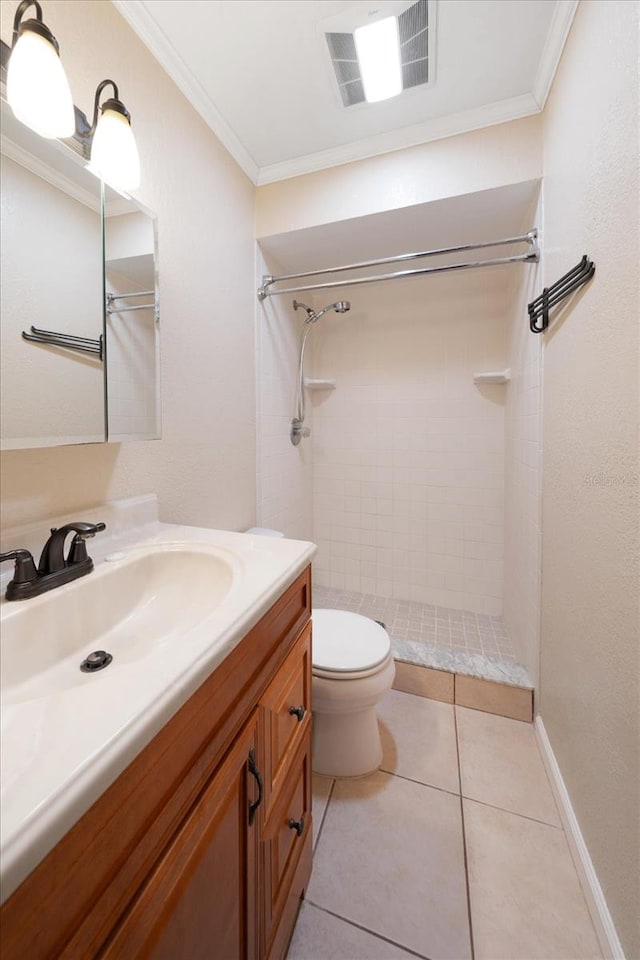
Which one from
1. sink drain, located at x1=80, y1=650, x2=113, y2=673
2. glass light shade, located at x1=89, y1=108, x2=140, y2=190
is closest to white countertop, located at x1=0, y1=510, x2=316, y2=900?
sink drain, located at x1=80, y1=650, x2=113, y2=673

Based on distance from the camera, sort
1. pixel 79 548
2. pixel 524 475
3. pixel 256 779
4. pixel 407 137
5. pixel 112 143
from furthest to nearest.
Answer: pixel 524 475, pixel 407 137, pixel 112 143, pixel 79 548, pixel 256 779

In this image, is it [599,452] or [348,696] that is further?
[348,696]

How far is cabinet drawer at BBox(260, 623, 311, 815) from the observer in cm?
69

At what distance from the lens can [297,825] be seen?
0.83 metres

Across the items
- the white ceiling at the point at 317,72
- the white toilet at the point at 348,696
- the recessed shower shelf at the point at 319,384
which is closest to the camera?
the white ceiling at the point at 317,72

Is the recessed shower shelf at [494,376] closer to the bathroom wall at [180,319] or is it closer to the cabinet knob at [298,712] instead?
the bathroom wall at [180,319]

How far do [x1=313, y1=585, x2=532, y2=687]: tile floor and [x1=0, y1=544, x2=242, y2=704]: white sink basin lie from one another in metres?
1.21

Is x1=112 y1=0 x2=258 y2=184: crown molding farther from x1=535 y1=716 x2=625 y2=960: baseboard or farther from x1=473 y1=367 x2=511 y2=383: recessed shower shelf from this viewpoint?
x1=535 y1=716 x2=625 y2=960: baseboard

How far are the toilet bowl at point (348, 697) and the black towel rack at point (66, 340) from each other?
112cm

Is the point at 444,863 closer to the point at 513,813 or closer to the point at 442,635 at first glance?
the point at 513,813

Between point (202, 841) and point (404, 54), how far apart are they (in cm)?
202

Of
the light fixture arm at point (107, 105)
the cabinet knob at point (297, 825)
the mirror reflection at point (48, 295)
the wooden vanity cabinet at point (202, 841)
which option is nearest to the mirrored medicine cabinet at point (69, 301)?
the mirror reflection at point (48, 295)

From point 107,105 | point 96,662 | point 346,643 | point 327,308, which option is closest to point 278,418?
point 327,308

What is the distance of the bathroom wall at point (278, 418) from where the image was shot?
1.81 meters
